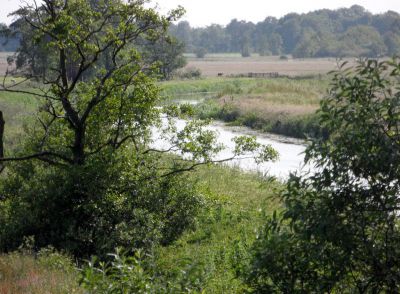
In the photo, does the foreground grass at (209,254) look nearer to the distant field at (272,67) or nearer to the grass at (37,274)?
the grass at (37,274)

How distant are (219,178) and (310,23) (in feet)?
466

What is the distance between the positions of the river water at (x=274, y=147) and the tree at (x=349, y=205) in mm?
12480

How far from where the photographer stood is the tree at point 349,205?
5375 millimetres

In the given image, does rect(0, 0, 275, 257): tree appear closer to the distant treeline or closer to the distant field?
the distant field

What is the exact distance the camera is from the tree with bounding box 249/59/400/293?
5375 millimetres

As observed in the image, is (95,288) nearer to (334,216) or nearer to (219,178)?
(334,216)

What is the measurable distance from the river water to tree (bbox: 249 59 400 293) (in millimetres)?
12480

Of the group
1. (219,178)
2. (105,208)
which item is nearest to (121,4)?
(105,208)

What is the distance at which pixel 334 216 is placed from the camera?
A: 541cm

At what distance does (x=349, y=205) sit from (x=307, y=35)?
455ft

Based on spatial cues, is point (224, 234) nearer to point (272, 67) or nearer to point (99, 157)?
point (99, 157)

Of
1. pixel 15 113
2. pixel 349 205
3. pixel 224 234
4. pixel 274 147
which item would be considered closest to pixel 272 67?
pixel 15 113

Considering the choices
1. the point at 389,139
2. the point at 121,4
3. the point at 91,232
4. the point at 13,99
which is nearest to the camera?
the point at 389,139

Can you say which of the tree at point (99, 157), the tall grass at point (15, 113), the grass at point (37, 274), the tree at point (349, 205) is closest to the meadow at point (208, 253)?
the grass at point (37, 274)
